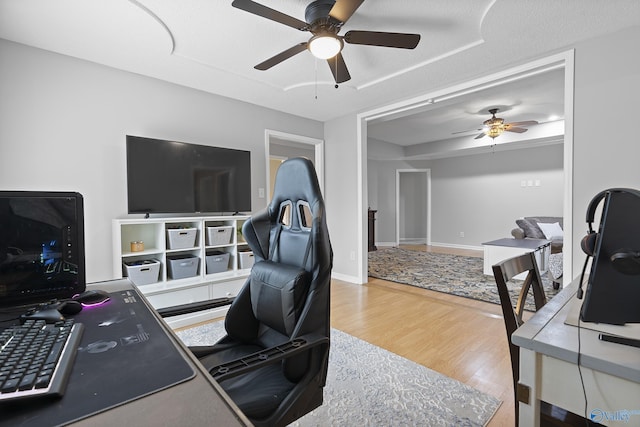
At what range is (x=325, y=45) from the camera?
204 cm

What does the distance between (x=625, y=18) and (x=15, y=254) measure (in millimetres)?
3768

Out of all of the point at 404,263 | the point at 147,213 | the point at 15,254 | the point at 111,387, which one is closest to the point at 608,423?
the point at 111,387

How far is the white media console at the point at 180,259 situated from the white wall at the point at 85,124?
0.82 feet

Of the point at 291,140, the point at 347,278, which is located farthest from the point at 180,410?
the point at 291,140

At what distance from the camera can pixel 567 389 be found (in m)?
0.76

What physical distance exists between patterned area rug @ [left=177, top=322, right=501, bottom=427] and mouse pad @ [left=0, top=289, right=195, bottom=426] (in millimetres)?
1140

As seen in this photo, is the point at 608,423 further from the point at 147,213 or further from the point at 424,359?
the point at 147,213

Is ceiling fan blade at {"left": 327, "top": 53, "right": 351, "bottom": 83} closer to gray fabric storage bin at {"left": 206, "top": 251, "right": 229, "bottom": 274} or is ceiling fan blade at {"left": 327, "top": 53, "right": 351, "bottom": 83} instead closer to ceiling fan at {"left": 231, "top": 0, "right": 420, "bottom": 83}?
ceiling fan at {"left": 231, "top": 0, "right": 420, "bottom": 83}

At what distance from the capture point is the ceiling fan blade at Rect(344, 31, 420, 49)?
194 cm

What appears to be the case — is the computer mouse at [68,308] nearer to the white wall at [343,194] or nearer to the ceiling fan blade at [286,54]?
the ceiling fan blade at [286,54]

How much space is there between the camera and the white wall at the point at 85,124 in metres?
2.36

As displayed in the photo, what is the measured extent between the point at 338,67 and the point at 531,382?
2.35 meters

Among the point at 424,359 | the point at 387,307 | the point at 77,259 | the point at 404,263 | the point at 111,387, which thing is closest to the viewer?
the point at 111,387

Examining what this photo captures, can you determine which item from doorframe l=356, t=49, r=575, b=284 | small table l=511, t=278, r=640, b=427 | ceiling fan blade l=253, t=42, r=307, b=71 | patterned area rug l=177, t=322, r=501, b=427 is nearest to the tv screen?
ceiling fan blade l=253, t=42, r=307, b=71
